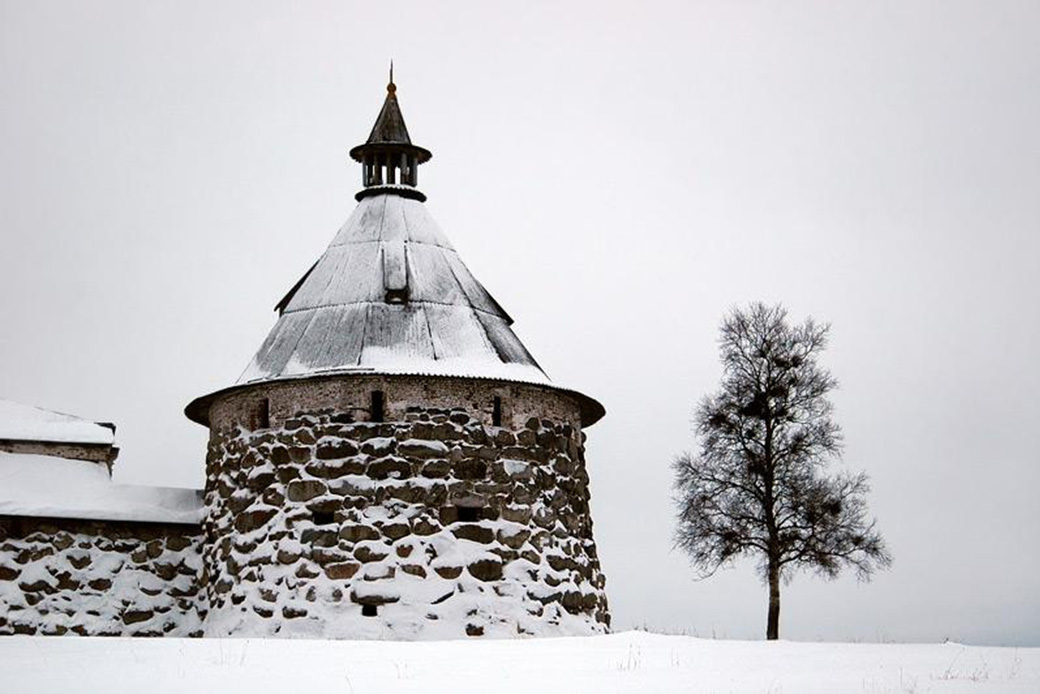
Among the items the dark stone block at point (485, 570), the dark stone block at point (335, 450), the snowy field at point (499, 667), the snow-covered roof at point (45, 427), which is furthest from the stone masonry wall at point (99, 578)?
the snowy field at point (499, 667)

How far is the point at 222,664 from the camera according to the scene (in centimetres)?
1919

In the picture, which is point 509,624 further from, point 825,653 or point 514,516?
point 825,653

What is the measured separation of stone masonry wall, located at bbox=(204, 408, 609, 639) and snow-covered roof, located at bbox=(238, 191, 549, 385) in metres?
1.08

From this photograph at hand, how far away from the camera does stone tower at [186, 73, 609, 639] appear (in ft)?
98.4

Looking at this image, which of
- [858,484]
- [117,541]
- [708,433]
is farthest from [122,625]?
[858,484]

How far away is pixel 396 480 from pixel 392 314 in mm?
3737

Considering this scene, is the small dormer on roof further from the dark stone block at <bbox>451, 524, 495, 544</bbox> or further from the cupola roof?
the dark stone block at <bbox>451, 524, 495, 544</bbox>

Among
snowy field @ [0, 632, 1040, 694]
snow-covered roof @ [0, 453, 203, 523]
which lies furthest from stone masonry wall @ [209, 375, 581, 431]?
snowy field @ [0, 632, 1040, 694]

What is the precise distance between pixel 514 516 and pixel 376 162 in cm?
948

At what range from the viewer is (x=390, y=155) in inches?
1435

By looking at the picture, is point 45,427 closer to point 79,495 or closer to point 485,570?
point 79,495

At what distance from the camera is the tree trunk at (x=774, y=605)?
31.3 m

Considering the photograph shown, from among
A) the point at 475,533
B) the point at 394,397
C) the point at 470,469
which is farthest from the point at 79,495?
the point at 475,533

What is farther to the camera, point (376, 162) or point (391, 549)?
point (376, 162)
